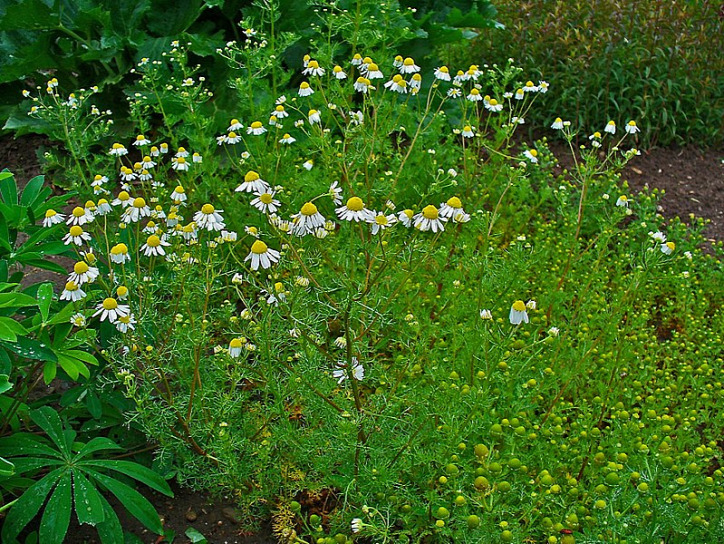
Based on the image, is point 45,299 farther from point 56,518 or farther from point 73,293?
point 56,518

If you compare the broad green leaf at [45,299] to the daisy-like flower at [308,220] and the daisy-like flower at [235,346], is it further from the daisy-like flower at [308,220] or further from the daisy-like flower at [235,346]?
the daisy-like flower at [308,220]

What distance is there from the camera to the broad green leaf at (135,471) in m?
2.03

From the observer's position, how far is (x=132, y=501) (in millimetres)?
2010

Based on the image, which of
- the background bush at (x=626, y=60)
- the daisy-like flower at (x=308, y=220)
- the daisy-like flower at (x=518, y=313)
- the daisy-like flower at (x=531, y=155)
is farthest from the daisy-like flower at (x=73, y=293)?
the background bush at (x=626, y=60)

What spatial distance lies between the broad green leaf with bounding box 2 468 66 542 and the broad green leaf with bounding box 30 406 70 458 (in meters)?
0.12

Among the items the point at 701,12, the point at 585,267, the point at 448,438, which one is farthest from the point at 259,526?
the point at 701,12

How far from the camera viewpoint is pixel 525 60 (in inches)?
197

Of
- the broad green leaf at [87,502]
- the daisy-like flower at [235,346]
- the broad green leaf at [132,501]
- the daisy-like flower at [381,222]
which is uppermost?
the daisy-like flower at [381,222]

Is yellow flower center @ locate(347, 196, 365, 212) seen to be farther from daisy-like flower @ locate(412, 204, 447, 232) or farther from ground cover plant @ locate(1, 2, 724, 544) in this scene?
daisy-like flower @ locate(412, 204, 447, 232)

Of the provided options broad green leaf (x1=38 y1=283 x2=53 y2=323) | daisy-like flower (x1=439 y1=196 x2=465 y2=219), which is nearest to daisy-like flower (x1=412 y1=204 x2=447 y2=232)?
daisy-like flower (x1=439 y1=196 x2=465 y2=219)

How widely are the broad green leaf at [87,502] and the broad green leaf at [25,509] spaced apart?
79 mm

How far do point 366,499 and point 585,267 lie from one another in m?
1.90

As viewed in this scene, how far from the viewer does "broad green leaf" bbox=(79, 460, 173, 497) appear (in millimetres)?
2031

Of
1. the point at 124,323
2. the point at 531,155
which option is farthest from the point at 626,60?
the point at 124,323
